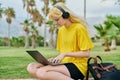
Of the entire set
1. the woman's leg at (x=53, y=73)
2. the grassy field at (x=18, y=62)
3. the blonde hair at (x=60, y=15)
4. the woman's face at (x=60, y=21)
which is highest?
the blonde hair at (x=60, y=15)

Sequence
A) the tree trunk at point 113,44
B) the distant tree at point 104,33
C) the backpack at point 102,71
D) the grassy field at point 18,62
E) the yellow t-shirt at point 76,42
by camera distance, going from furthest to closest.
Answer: the tree trunk at point 113,44 → the distant tree at point 104,33 → the grassy field at point 18,62 → the yellow t-shirt at point 76,42 → the backpack at point 102,71

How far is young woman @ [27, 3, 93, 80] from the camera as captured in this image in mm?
3812

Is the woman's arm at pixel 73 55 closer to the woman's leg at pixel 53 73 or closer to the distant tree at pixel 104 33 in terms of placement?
the woman's leg at pixel 53 73

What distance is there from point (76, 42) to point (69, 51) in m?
0.11

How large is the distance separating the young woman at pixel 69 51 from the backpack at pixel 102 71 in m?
0.09

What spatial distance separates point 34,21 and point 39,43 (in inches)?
184

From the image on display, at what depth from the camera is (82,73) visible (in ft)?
12.9

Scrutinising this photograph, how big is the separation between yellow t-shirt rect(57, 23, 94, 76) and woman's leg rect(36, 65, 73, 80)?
0.44 feet

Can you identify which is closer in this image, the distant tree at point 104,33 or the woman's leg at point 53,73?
the woman's leg at point 53,73

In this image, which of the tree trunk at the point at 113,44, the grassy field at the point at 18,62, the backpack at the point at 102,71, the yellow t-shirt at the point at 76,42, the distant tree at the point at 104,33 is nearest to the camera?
the backpack at the point at 102,71

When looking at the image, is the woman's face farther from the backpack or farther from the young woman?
the backpack

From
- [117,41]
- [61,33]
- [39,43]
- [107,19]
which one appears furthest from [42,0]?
[61,33]

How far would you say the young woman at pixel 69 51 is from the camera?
3.81 m

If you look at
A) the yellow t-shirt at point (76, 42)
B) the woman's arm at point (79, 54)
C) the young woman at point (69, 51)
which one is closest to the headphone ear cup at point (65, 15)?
the young woman at point (69, 51)
